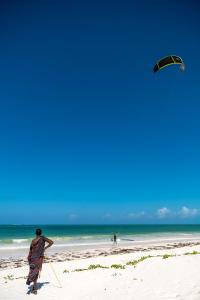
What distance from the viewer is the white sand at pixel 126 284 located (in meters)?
10.5

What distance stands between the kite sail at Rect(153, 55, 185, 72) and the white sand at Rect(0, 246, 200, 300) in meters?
9.73

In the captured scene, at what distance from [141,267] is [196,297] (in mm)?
5904

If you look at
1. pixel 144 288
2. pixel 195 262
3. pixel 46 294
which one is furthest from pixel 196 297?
pixel 195 262

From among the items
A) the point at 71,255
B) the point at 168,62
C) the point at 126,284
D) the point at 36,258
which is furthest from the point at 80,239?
the point at 36,258

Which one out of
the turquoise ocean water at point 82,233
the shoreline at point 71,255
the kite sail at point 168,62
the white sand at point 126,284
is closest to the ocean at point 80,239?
the turquoise ocean water at point 82,233

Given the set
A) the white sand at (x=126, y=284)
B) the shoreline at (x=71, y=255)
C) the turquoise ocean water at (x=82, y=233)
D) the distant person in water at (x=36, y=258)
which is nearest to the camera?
the white sand at (x=126, y=284)

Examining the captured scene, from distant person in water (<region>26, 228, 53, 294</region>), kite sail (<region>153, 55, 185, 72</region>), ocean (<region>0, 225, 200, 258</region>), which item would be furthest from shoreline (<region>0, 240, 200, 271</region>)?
kite sail (<region>153, 55, 185, 72</region>)

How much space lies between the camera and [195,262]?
1525 cm

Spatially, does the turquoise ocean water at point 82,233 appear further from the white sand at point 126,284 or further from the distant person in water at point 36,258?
the distant person in water at point 36,258

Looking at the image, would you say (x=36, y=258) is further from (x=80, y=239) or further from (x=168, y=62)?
(x=80, y=239)

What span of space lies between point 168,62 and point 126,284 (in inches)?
439

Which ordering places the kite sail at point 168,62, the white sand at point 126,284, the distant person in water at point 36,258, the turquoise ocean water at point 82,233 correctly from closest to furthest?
the white sand at point 126,284, the distant person in water at point 36,258, the kite sail at point 168,62, the turquoise ocean water at point 82,233

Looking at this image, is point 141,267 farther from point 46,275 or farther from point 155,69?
point 155,69

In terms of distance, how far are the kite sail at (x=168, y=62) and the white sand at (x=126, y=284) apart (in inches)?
383
